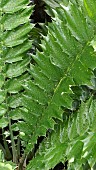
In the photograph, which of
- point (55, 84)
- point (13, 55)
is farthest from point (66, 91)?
point (13, 55)

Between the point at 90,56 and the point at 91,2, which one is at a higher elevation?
the point at 91,2

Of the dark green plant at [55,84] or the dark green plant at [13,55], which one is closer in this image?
the dark green plant at [55,84]

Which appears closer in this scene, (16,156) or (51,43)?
(51,43)

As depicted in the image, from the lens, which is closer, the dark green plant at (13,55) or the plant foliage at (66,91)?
the plant foliage at (66,91)

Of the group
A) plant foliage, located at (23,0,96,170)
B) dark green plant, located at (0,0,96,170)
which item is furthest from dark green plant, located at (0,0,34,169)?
plant foliage, located at (23,0,96,170)

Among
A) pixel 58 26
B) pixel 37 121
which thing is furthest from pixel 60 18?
pixel 37 121

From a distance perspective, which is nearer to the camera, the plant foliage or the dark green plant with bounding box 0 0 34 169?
the plant foliage

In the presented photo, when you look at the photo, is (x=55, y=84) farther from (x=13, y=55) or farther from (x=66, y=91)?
(x=13, y=55)

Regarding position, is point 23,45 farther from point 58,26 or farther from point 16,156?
point 16,156

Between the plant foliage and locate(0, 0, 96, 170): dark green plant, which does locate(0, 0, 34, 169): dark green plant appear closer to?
locate(0, 0, 96, 170): dark green plant

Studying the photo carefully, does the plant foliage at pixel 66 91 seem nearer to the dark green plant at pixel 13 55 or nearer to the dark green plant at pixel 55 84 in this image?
the dark green plant at pixel 55 84

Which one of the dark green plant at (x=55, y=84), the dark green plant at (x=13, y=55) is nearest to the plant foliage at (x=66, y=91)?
the dark green plant at (x=55, y=84)
